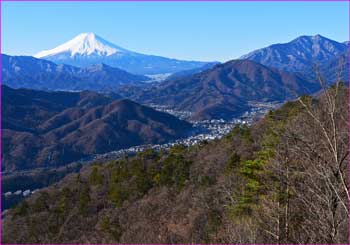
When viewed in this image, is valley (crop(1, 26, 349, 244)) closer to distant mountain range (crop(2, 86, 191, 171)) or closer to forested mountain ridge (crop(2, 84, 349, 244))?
forested mountain ridge (crop(2, 84, 349, 244))

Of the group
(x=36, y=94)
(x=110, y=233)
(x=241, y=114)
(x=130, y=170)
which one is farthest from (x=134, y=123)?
(x=110, y=233)

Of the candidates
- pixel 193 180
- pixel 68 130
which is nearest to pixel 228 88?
pixel 68 130

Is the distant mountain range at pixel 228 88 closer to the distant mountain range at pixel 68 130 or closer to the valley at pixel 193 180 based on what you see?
the distant mountain range at pixel 68 130

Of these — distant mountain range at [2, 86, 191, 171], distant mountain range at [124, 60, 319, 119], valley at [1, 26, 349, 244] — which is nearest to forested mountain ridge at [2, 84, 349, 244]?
valley at [1, 26, 349, 244]

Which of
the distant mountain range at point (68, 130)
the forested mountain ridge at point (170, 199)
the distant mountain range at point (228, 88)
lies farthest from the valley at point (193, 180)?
the distant mountain range at point (228, 88)

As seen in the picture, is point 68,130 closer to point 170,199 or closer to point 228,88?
point 170,199

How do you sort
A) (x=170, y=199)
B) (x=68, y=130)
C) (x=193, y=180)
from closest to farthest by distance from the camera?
1. (x=170, y=199)
2. (x=193, y=180)
3. (x=68, y=130)
